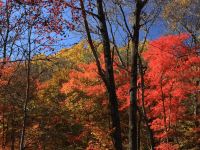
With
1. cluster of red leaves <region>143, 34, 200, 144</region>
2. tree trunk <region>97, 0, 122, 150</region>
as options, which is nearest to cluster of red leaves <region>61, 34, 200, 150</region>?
cluster of red leaves <region>143, 34, 200, 144</region>

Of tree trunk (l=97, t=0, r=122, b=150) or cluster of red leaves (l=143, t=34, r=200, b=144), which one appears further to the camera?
cluster of red leaves (l=143, t=34, r=200, b=144)

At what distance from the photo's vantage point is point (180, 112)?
2306 centimetres

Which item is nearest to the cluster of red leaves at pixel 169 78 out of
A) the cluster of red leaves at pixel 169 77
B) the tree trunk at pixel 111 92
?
the cluster of red leaves at pixel 169 77

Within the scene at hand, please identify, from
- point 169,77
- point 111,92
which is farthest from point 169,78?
point 111,92

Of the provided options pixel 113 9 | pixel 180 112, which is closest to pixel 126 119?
pixel 180 112

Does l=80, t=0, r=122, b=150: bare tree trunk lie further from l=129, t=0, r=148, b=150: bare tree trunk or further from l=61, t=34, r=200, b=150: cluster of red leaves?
l=61, t=34, r=200, b=150: cluster of red leaves

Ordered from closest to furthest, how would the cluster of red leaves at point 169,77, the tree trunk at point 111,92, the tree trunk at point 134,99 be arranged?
the tree trunk at point 134,99, the tree trunk at point 111,92, the cluster of red leaves at point 169,77

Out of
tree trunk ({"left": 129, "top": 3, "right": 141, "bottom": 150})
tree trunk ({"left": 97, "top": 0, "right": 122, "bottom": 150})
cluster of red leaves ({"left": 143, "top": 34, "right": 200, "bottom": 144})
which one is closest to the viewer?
tree trunk ({"left": 129, "top": 3, "right": 141, "bottom": 150})

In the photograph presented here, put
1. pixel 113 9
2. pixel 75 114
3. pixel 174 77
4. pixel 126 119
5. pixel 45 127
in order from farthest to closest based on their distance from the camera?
pixel 126 119 < pixel 75 114 < pixel 45 127 < pixel 174 77 < pixel 113 9

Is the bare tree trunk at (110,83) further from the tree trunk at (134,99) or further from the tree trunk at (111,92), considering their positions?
the tree trunk at (134,99)

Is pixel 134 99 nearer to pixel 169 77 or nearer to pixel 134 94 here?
pixel 134 94

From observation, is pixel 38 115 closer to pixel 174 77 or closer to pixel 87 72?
pixel 87 72

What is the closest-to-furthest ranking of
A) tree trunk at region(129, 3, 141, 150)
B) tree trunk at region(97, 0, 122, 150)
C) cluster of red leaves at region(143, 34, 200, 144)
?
1. tree trunk at region(129, 3, 141, 150)
2. tree trunk at region(97, 0, 122, 150)
3. cluster of red leaves at region(143, 34, 200, 144)

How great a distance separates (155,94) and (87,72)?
25.4 feet
